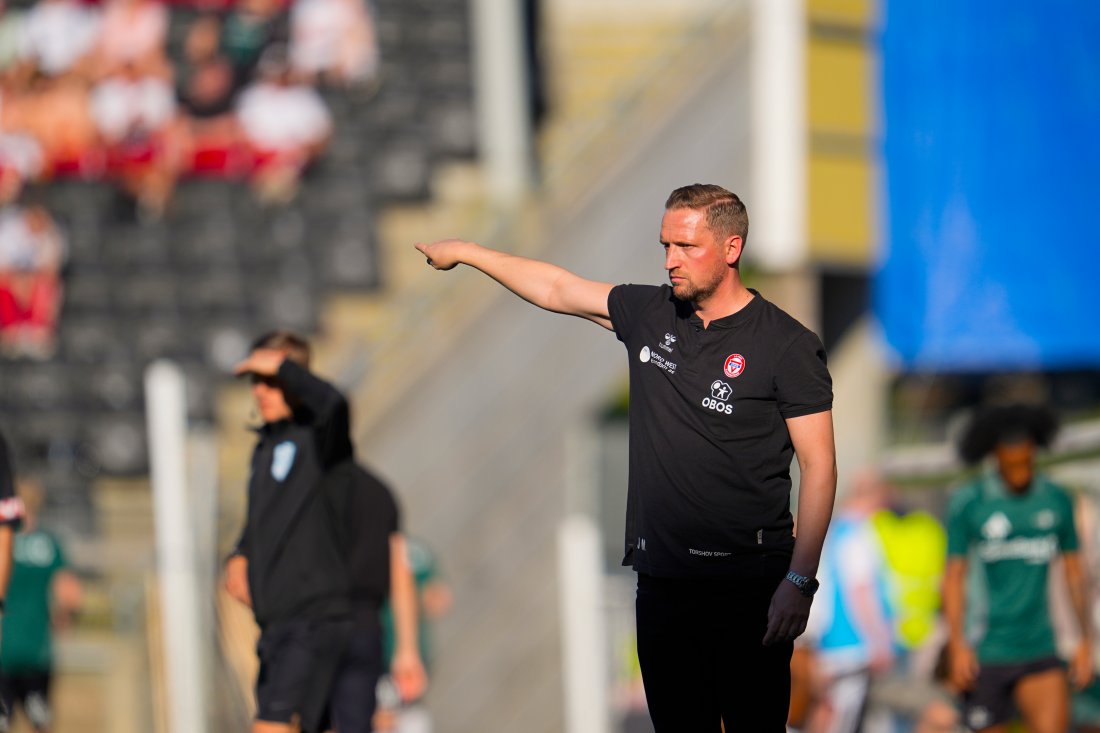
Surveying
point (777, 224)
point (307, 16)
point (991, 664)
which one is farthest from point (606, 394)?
point (991, 664)

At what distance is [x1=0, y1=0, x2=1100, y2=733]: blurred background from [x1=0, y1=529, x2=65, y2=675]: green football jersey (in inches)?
126

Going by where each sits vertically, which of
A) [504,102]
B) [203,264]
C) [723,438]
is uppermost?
[504,102]

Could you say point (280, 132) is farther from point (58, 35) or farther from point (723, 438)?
point (723, 438)

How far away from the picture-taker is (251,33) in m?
19.4

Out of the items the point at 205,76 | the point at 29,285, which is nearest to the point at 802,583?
the point at 29,285

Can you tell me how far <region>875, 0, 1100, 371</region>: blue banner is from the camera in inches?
711

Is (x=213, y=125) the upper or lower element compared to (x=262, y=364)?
upper

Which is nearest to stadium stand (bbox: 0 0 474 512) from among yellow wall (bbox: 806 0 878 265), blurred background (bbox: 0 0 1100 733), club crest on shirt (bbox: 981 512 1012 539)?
blurred background (bbox: 0 0 1100 733)

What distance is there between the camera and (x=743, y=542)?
5520 mm

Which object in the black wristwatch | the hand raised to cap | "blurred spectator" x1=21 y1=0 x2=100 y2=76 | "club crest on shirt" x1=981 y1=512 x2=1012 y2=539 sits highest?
"blurred spectator" x1=21 y1=0 x2=100 y2=76

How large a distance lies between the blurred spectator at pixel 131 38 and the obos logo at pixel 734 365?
14.2 meters

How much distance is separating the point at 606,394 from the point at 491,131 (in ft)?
8.88

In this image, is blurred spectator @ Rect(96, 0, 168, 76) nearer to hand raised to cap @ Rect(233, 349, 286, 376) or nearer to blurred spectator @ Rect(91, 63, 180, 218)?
blurred spectator @ Rect(91, 63, 180, 218)

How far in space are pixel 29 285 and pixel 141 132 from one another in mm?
2041
